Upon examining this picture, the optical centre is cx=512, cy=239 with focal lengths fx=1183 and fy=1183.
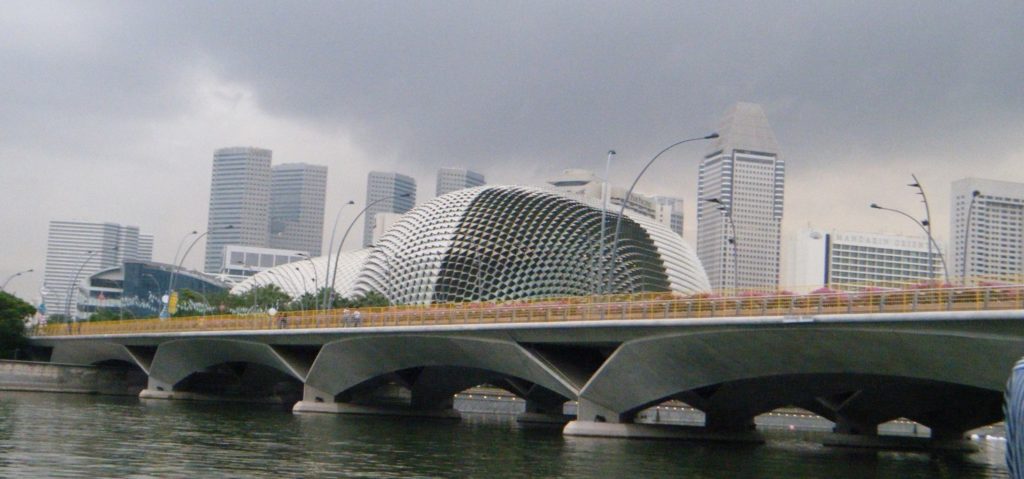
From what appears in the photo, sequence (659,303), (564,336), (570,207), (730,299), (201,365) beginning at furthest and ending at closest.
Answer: (570,207) → (201,365) → (564,336) → (659,303) → (730,299)

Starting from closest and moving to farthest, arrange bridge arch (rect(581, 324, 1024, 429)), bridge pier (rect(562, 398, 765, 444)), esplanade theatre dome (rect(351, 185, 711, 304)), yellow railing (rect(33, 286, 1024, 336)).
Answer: yellow railing (rect(33, 286, 1024, 336)), bridge arch (rect(581, 324, 1024, 429)), bridge pier (rect(562, 398, 765, 444)), esplanade theatre dome (rect(351, 185, 711, 304))

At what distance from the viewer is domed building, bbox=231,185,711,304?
11962 centimetres

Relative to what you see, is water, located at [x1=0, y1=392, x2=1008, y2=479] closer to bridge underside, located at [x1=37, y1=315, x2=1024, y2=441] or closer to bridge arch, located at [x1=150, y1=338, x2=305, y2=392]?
bridge underside, located at [x1=37, y1=315, x2=1024, y2=441]

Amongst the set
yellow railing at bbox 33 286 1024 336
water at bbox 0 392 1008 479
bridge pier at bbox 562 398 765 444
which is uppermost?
yellow railing at bbox 33 286 1024 336

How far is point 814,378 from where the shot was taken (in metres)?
47.0

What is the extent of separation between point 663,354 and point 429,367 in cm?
2467

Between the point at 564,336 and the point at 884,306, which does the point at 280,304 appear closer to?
the point at 564,336

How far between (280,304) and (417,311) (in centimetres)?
5730

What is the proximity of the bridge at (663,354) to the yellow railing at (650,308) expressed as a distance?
6 cm

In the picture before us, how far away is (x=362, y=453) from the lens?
37.4 m

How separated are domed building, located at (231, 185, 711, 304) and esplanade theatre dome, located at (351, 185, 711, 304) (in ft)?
0.34

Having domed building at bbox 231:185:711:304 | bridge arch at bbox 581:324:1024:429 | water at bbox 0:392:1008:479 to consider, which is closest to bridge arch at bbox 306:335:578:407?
water at bbox 0:392:1008:479

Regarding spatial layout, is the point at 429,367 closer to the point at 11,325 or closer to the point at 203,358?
the point at 203,358

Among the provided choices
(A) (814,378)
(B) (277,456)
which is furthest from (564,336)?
(B) (277,456)
